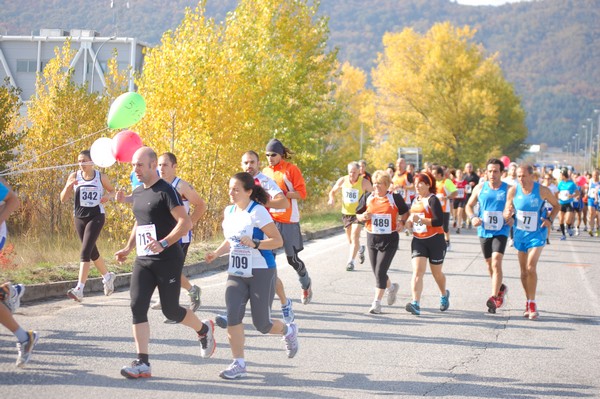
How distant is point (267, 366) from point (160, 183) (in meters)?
1.85

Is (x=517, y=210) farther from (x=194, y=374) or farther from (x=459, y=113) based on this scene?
(x=459, y=113)

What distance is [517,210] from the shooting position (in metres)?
11.0

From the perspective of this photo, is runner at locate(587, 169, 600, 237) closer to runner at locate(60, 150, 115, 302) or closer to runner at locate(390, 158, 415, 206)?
runner at locate(390, 158, 415, 206)

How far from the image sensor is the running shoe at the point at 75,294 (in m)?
10.2

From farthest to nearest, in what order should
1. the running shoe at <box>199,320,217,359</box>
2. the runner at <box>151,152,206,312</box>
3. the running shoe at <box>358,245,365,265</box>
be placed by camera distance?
the running shoe at <box>358,245,365,265</box>, the runner at <box>151,152,206,312</box>, the running shoe at <box>199,320,217,359</box>

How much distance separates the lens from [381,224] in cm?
1088

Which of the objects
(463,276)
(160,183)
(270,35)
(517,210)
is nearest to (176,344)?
(160,183)

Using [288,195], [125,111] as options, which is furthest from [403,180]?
[288,195]

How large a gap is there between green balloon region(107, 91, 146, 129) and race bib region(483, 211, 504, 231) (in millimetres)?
4704

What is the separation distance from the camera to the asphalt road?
679 cm

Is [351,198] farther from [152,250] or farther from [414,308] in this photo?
[152,250]

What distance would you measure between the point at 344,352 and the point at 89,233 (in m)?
3.86

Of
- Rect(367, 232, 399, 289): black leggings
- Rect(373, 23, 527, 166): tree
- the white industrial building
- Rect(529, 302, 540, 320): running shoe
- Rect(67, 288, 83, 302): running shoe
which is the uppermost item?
the white industrial building

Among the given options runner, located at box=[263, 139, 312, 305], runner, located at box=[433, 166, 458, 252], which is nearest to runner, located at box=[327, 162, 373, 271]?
runner, located at box=[433, 166, 458, 252]
